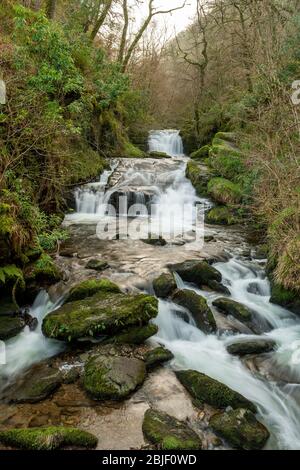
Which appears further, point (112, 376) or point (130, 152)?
point (130, 152)

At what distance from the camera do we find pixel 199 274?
700 cm

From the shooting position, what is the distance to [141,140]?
66.8 feet

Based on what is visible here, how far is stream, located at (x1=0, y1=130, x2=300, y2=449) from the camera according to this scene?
459 centimetres

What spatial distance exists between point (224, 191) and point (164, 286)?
19.8 feet

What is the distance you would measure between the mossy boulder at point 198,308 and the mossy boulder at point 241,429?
177cm

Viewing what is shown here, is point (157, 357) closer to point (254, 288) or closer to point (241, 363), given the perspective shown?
point (241, 363)

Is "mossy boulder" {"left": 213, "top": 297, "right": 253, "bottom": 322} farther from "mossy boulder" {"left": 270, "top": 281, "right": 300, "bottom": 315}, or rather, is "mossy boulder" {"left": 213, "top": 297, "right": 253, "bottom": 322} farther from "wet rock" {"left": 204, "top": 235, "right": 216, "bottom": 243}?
"wet rock" {"left": 204, "top": 235, "right": 216, "bottom": 243}

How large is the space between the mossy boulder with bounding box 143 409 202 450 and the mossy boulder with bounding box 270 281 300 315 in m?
3.33

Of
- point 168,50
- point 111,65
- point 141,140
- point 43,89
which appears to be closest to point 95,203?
point 43,89

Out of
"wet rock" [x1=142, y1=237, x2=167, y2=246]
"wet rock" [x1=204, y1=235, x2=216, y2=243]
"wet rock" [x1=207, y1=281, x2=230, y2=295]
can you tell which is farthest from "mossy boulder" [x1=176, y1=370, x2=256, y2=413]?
"wet rock" [x1=204, y1=235, x2=216, y2=243]

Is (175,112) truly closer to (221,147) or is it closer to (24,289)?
(221,147)

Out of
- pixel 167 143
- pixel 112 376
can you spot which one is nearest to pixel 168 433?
pixel 112 376

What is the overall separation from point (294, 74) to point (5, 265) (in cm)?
926

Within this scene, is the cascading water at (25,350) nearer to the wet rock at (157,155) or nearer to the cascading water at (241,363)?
the cascading water at (241,363)
